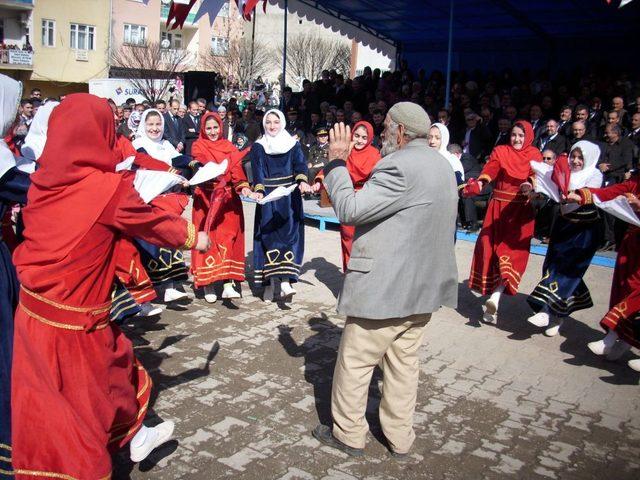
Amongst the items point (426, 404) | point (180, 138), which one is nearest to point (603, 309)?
point (426, 404)

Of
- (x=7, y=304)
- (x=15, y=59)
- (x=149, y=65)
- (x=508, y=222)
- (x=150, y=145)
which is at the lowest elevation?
(x=7, y=304)

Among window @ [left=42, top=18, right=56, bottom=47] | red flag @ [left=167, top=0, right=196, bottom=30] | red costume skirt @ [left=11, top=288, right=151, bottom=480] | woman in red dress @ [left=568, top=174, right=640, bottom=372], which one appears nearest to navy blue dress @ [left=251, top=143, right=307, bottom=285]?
woman in red dress @ [left=568, top=174, right=640, bottom=372]

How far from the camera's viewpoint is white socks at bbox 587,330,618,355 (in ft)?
17.0

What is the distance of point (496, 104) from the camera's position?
13.3 meters

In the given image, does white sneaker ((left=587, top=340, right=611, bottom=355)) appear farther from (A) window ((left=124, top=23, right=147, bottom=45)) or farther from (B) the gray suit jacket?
(A) window ((left=124, top=23, right=147, bottom=45))

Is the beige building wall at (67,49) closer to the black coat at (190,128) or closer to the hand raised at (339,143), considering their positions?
the black coat at (190,128)

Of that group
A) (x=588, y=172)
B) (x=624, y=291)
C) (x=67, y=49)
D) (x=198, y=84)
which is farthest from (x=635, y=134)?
Result: (x=67, y=49)

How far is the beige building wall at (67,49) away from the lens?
35.4 metres

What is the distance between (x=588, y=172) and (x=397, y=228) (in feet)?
9.74

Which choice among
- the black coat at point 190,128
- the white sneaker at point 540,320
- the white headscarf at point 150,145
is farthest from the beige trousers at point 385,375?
the black coat at point 190,128

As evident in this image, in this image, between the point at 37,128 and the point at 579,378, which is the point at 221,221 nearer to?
the point at 37,128

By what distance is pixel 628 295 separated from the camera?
507cm

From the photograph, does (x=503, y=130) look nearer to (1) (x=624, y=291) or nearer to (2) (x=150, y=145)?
(1) (x=624, y=291)

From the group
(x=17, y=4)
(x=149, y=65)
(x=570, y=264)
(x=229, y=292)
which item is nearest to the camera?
(x=570, y=264)
